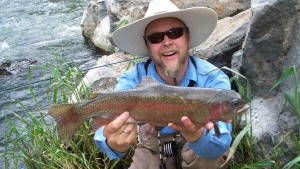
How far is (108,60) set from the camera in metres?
5.70

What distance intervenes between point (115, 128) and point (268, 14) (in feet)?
6.25

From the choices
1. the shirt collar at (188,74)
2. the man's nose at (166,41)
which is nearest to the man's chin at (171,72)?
the shirt collar at (188,74)

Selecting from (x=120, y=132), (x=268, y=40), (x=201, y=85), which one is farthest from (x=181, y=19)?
(x=120, y=132)

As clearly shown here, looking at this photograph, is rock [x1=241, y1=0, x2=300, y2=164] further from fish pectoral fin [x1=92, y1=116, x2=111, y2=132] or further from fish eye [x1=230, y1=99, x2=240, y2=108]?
fish pectoral fin [x1=92, y1=116, x2=111, y2=132]

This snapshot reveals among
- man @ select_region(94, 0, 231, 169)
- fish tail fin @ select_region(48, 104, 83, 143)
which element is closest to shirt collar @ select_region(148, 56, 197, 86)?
man @ select_region(94, 0, 231, 169)

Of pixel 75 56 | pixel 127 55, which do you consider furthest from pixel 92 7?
pixel 127 55

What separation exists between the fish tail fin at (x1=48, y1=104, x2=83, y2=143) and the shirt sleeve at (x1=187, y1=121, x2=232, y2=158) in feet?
3.12

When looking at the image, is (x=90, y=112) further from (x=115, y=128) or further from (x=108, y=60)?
(x=108, y=60)

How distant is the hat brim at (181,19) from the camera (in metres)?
3.03

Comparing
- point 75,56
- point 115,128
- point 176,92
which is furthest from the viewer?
point 75,56

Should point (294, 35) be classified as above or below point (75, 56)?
above

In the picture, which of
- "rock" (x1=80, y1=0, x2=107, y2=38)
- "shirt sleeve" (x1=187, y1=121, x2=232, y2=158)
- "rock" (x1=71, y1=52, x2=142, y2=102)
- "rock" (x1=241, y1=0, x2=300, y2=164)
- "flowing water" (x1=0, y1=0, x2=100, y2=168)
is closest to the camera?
"shirt sleeve" (x1=187, y1=121, x2=232, y2=158)

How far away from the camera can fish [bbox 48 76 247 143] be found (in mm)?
2039

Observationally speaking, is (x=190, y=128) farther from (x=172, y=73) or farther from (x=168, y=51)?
(x=168, y=51)
